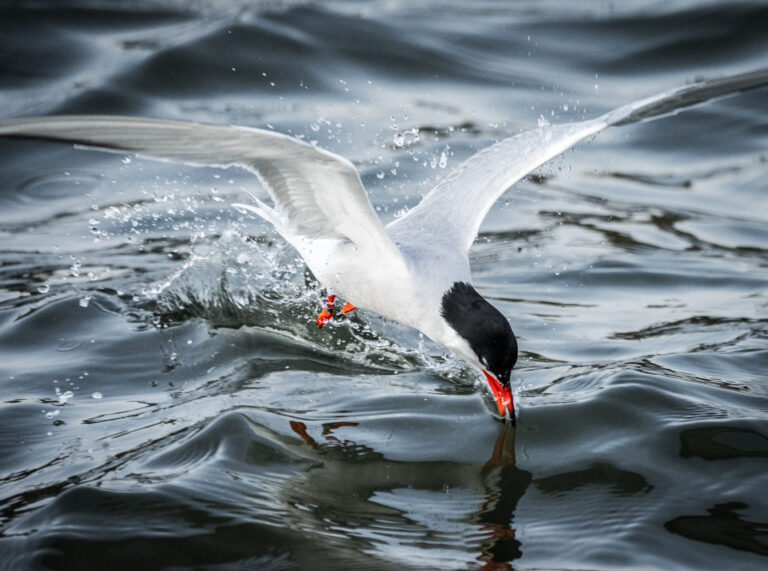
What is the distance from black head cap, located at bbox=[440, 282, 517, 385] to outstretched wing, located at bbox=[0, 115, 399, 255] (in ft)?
1.42

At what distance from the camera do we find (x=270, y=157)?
4207 millimetres

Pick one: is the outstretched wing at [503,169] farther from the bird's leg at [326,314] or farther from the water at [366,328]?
the water at [366,328]

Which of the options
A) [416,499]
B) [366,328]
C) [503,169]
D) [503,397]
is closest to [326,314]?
[366,328]

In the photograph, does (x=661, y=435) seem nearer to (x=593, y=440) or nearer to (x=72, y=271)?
(x=593, y=440)

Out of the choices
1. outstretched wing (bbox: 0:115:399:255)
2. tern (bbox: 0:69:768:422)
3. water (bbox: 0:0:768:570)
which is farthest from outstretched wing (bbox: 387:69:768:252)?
water (bbox: 0:0:768:570)

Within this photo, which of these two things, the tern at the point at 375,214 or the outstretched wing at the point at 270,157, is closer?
the outstretched wing at the point at 270,157

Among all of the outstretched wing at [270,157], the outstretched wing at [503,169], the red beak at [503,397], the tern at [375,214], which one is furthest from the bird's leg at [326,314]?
the red beak at [503,397]

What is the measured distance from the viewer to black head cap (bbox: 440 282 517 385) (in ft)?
14.0

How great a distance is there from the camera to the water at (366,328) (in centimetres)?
382

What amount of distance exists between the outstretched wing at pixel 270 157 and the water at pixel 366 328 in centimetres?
85

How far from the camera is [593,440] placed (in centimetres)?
450

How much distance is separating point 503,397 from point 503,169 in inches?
60.3

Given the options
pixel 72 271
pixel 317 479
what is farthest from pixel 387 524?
pixel 72 271

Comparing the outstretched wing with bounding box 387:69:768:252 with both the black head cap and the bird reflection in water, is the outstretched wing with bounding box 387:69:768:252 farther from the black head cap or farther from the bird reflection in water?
the bird reflection in water
